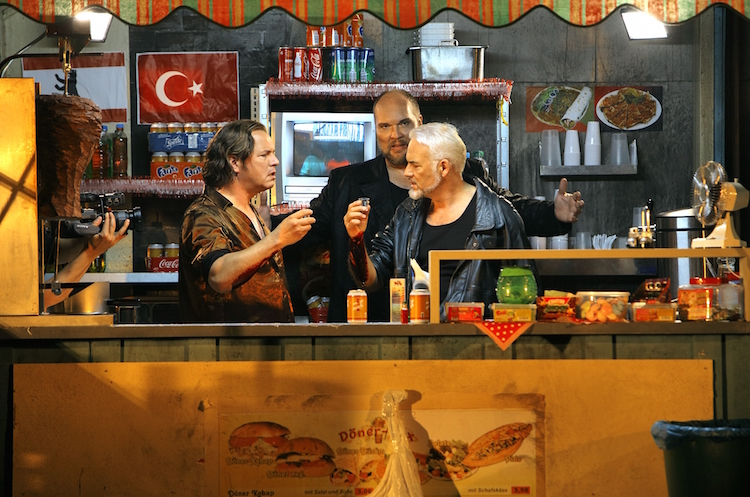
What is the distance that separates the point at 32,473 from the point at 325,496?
104 cm

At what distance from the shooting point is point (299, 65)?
18.5 feet

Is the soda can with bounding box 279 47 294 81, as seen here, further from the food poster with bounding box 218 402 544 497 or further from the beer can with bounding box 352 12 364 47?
the food poster with bounding box 218 402 544 497

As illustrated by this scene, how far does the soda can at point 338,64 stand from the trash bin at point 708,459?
3.68 metres

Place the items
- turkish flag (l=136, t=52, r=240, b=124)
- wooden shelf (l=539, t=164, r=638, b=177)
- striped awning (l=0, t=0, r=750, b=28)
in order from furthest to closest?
turkish flag (l=136, t=52, r=240, b=124) → wooden shelf (l=539, t=164, r=638, b=177) → striped awning (l=0, t=0, r=750, b=28)

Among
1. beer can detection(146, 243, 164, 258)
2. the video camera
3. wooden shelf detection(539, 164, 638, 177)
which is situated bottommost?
beer can detection(146, 243, 164, 258)

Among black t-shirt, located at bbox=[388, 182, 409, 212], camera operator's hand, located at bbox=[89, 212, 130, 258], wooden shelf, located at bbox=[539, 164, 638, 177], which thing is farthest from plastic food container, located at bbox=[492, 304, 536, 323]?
wooden shelf, located at bbox=[539, 164, 638, 177]

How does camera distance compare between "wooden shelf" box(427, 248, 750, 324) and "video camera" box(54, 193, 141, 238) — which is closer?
"wooden shelf" box(427, 248, 750, 324)

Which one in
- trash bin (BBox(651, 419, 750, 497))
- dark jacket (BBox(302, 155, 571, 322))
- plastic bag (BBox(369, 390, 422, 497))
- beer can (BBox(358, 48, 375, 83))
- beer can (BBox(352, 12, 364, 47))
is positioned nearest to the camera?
trash bin (BBox(651, 419, 750, 497))

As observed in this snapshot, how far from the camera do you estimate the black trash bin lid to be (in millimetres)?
2553

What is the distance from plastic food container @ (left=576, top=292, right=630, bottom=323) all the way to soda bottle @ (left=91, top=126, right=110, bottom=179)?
13.3 feet

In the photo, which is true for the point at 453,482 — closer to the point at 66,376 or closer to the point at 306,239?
the point at 66,376

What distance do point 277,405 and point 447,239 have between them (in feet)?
4.67

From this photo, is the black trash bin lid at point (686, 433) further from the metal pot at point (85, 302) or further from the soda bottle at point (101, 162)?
the soda bottle at point (101, 162)

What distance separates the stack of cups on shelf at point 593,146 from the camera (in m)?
6.36
